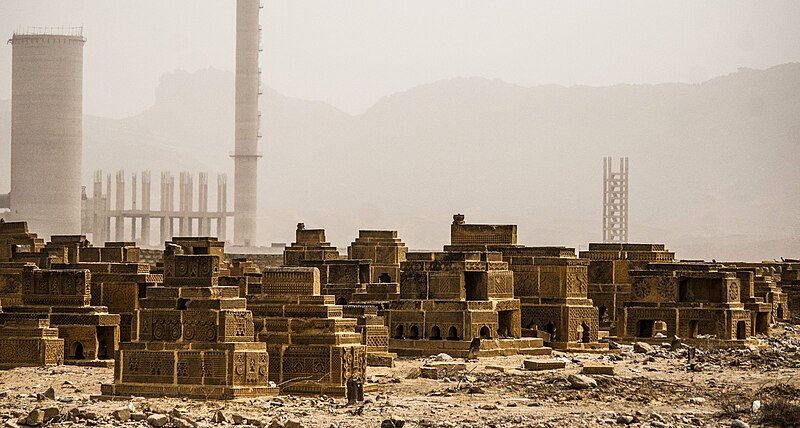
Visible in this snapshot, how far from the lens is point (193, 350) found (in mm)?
36500

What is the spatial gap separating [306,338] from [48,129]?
114 metres

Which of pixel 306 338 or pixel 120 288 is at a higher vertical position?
pixel 120 288

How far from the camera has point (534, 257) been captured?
57.0 metres

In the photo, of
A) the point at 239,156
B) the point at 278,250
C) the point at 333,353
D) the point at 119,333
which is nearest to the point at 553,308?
the point at 119,333

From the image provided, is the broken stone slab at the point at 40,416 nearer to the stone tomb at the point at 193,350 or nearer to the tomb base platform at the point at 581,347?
the stone tomb at the point at 193,350

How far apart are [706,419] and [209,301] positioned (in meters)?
10.9

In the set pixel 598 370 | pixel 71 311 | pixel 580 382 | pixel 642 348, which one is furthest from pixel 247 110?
pixel 580 382

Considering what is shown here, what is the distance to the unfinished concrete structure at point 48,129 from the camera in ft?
484

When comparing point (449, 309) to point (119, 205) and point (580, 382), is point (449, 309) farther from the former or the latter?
point (119, 205)

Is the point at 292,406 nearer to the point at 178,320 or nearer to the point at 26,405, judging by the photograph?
the point at 178,320

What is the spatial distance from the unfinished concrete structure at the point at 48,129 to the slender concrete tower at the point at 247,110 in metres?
14.1

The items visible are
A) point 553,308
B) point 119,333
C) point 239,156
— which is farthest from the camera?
point 239,156

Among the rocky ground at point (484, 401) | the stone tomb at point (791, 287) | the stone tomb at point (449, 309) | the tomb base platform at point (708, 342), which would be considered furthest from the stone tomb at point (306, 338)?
the stone tomb at point (791, 287)

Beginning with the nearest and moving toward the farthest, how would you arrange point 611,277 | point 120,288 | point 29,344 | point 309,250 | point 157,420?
point 157,420 → point 29,344 → point 120,288 → point 611,277 → point 309,250
